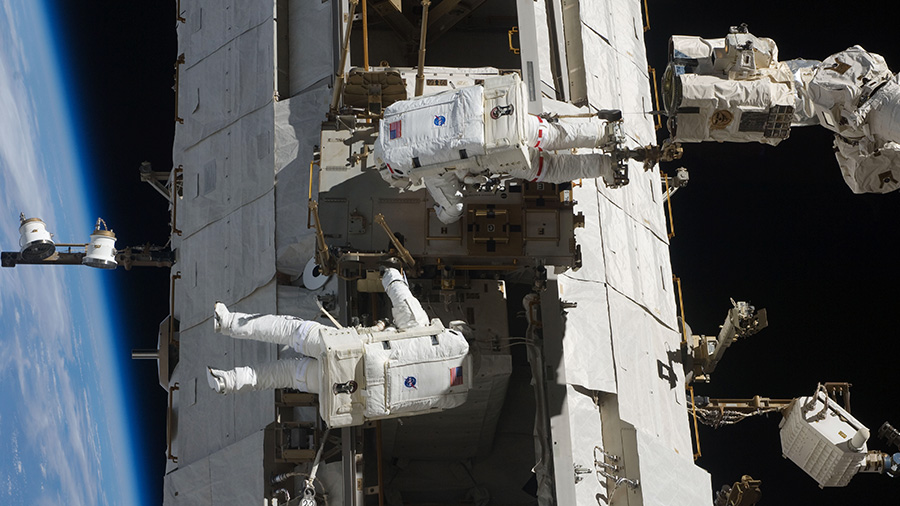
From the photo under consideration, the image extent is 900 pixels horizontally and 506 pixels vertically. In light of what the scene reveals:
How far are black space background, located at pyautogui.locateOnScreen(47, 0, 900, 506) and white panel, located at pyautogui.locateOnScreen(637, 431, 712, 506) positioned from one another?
357 centimetres

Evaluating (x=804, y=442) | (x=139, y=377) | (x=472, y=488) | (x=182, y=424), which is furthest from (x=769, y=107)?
(x=139, y=377)

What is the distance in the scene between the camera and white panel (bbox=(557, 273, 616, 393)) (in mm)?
11047

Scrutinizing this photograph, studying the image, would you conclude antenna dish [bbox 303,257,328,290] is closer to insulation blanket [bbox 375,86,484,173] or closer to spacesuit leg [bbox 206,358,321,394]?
spacesuit leg [bbox 206,358,321,394]

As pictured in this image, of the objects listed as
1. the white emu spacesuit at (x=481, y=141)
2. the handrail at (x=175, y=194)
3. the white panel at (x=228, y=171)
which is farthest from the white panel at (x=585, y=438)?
the handrail at (x=175, y=194)

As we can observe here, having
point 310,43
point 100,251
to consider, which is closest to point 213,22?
point 310,43

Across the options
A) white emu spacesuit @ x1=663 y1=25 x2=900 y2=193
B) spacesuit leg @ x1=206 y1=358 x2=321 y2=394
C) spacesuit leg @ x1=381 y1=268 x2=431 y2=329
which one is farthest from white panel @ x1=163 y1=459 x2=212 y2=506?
white emu spacesuit @ x1=663 y1=25 x2=900 y2=193

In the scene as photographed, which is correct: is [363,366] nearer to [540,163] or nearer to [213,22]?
[540,163]

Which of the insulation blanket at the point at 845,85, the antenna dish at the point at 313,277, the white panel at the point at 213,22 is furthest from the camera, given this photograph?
the white panel at the point at 213,22

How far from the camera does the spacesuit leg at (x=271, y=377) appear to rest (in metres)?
8.95

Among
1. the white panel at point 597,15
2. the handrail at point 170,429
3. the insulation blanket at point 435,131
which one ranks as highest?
the white panel at point 597,15

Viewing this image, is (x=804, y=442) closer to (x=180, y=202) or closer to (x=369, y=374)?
(x=369, y=374)

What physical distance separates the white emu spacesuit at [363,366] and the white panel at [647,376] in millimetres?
2523

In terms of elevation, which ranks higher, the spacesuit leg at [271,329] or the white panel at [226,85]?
the white panel at [226,85]

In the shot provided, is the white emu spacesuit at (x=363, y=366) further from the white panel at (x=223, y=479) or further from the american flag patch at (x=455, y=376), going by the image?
the white panel at (x=223, y=479)
